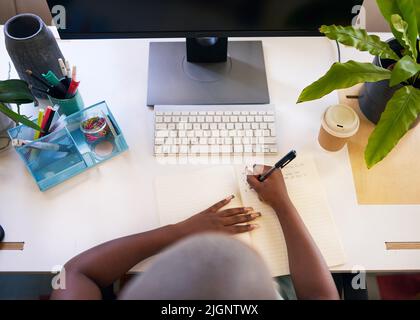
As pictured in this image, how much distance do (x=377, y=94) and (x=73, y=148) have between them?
69cm

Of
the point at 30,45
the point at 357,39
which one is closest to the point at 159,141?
the point at 30,45

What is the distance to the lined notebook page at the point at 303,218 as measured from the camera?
811 millimetres

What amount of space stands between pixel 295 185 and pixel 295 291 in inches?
8.8

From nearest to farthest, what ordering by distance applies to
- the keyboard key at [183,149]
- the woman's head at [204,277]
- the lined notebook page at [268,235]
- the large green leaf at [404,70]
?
1. the woman's head at [204,277]
2. the large green leaf at [404,70]
3. the lined notebook page at [268,235]
4. the keyboard key at [183,149]

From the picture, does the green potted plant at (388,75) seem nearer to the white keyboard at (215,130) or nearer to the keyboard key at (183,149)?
the white keyboard at (215,130)

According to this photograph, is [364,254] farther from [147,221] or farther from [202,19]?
[202,19]

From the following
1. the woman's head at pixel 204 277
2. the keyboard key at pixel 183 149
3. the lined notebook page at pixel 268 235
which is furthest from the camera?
the keyboard key at pixel 183 149

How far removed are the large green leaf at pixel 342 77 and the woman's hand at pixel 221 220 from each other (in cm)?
28

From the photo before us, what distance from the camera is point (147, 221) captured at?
84cm

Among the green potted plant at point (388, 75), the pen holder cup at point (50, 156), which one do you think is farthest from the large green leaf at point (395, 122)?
the pen holder cup at point (50, 156)

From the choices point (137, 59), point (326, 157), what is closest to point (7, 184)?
point (137, 59)

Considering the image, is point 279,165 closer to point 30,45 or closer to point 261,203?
point 261,203

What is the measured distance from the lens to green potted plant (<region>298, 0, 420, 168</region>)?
0.72m

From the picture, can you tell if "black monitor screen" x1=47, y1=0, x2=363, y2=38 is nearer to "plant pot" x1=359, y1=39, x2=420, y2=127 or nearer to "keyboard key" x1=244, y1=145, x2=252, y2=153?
"plant pot" x1=359, y1=39, x2=420, y2=127
